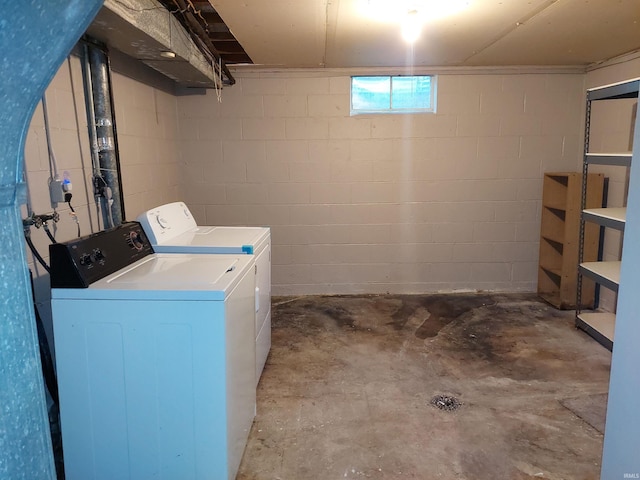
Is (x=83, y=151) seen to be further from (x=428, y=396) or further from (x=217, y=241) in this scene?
(x=428, y=396)

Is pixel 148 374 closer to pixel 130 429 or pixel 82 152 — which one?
pixel 130 429

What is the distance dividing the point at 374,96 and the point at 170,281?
3.17m

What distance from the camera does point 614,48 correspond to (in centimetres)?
347

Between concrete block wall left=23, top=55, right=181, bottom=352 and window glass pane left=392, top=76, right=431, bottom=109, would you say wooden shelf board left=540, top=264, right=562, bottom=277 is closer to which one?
window glass pane left=392, top=76, right=431, bottom=109

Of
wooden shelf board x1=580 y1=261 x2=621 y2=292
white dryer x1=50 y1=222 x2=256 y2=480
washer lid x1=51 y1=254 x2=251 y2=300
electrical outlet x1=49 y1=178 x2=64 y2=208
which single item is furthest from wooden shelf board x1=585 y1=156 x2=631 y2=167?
electrical outlet x1=49 y1=178 x2=64 y2=208

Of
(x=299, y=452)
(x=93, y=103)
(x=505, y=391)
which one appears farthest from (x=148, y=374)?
(x=505, y=391)

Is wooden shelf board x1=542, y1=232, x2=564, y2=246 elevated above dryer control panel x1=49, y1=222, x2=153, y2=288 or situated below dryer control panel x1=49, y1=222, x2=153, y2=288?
below

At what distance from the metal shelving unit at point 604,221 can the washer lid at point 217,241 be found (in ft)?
7.06

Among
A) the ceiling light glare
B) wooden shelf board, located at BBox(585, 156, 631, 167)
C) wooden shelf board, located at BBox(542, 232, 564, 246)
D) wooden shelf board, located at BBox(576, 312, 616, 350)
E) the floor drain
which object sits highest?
the ceiling light glare

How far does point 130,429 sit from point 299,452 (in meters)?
0.82

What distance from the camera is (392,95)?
4.31 meters

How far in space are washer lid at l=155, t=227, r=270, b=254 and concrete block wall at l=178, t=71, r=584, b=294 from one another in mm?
1572

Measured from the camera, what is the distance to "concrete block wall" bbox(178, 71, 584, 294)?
423 cm

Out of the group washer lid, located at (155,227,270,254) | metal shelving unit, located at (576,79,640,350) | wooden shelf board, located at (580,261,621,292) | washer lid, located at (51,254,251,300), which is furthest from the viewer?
wooden shelf board, located at (580,261,621,292)
